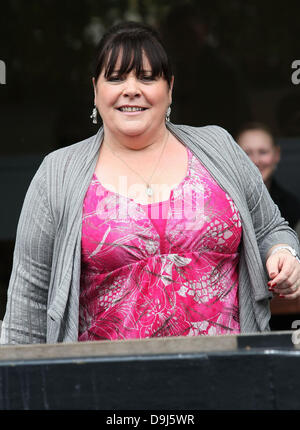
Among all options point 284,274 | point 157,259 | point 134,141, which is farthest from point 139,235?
point 284,274

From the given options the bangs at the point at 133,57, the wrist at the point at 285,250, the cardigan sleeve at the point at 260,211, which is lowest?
the wrist at the point at 285,250

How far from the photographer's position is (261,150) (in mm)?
4156

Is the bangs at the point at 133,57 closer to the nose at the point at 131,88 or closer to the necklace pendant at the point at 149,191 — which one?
the nose at the point at 131,88

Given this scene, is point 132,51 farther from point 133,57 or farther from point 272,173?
point 272,173

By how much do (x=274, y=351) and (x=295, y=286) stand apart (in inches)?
23.8

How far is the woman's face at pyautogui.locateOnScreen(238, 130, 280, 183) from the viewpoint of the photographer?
4102 millimetres

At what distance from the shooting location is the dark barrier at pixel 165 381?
1926 mm

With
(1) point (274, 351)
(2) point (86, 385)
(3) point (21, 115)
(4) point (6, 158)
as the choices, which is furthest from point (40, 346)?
(3) point (21, 115)

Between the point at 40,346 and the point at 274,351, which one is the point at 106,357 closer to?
the point at 40,346

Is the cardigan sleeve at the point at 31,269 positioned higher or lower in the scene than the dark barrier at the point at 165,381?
higher

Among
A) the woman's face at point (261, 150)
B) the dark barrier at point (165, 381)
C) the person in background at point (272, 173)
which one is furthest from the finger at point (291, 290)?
the woman's face at point (261, 150)
